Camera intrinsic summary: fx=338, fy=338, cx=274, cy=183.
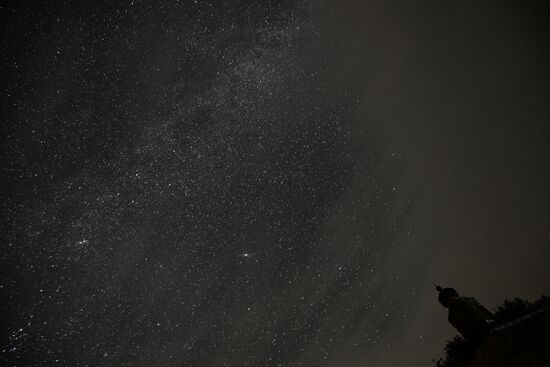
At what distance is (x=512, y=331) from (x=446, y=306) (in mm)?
7143

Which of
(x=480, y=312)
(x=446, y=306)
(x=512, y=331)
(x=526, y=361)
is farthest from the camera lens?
(x=446, y=306)

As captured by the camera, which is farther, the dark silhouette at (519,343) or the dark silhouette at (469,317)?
the dark silhouette at (469,317)

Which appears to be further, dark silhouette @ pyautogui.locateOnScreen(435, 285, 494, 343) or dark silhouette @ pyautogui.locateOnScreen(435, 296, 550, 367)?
dark silhouette @ pyautogui.locateOnScreen(435, 285, 494, 343)

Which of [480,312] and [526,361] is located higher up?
[480,312]

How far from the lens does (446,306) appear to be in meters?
19.7

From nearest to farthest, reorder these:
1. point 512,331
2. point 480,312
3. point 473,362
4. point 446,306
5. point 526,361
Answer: point 526,361 < point 512,331 < point 473,362 < point 480,312 < point 446,306

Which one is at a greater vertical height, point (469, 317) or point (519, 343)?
point (469, 317)

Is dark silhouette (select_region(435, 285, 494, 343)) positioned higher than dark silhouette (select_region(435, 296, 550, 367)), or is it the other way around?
dark silhouette (select_region(435, 285, 494, 343))

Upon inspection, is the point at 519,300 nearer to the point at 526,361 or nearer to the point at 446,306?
the point at 446,306

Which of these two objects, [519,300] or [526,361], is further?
[519,300]

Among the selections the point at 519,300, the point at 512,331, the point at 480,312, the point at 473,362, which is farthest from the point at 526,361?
the point at 519,300

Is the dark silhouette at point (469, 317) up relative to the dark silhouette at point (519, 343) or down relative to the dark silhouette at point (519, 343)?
up

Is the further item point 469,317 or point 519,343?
point 469,317

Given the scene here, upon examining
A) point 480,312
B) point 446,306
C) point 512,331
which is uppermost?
point 446,306
